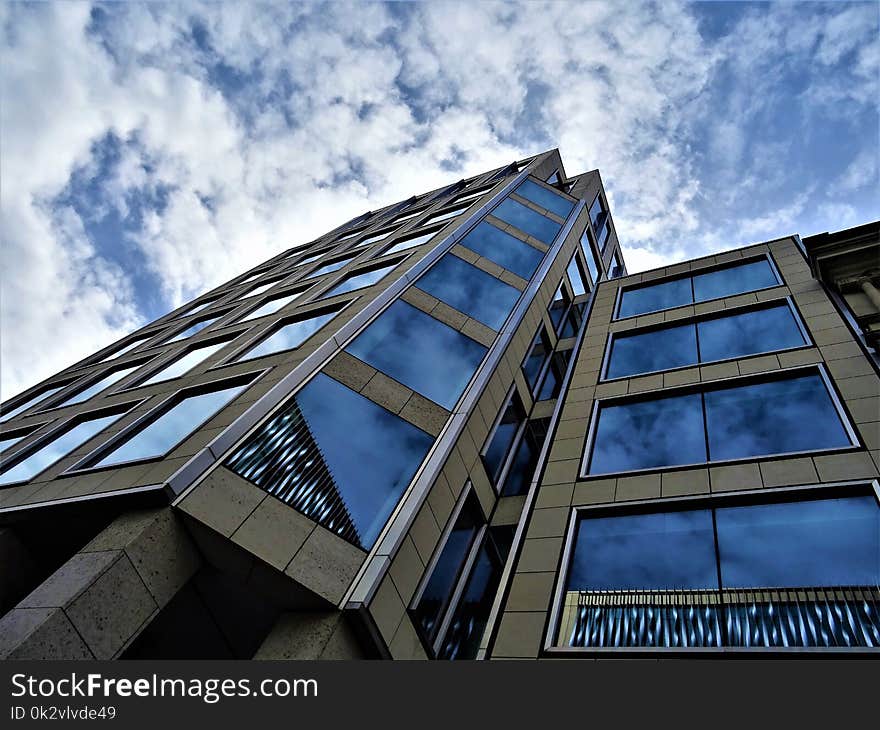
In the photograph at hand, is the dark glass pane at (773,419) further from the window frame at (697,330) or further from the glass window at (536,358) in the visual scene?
the glass window at (536,358)

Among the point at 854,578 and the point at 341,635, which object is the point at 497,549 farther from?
the point at 854,578

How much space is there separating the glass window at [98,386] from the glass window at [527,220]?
16.3 m

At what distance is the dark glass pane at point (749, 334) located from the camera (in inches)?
660

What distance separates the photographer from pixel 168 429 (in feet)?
42.6

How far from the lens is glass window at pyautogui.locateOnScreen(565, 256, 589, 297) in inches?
1040

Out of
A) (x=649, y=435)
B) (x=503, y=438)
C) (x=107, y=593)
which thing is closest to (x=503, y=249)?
(x=503, y=438)

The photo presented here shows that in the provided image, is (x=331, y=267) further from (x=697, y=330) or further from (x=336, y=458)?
(x=336, y=458)

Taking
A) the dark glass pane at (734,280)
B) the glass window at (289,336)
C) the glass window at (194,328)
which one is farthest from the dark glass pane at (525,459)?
the glass window at (194,328)

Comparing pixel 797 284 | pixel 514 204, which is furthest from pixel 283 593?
pixel 514 204

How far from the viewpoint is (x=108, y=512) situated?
34.8 feet

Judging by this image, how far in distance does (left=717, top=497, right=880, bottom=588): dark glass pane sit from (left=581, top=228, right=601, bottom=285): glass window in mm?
19958

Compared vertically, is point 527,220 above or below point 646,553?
above

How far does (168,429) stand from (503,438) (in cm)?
931

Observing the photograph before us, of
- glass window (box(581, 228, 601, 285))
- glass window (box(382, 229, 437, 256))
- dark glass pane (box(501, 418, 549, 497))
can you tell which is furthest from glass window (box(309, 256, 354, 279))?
glass window (box(581, 228, 601, 285))
